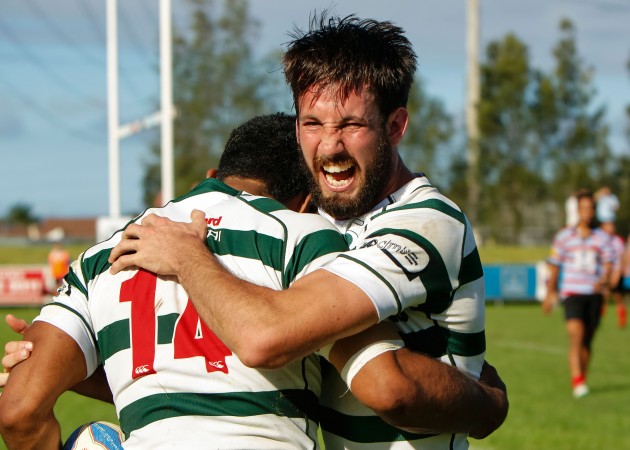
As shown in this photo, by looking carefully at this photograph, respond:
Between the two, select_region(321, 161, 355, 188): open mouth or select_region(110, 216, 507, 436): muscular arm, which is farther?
A: select_region(321, 161, 355, 188): open mouth

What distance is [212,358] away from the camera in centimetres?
290

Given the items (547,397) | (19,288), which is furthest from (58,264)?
(547,397)

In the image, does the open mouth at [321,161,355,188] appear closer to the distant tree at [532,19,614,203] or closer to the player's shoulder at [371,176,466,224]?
the player's shoulder at [371,176,466,224]

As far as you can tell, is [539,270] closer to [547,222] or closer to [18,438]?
[547,222]

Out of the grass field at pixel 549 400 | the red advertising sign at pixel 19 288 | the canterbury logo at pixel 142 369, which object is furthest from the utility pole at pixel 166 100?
the canterbury logo at pixel 142 369

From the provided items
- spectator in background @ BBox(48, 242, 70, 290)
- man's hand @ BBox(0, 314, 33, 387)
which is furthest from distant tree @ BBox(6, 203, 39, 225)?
man's hand @ BBox(0, 314, 33, 387)

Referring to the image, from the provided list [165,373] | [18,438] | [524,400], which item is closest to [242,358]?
[165,373]

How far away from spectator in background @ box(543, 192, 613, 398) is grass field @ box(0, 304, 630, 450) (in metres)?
0.46

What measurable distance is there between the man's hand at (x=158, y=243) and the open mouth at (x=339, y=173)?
426 mm

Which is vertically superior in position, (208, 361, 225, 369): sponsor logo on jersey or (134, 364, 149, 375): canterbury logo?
(208, 361, 225, 369): sponsor logo on jersey

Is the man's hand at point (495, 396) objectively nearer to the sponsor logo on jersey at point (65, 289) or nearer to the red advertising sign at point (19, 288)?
the sponsor logo on jersey at point (65, 289)

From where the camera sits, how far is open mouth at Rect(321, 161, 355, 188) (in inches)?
127

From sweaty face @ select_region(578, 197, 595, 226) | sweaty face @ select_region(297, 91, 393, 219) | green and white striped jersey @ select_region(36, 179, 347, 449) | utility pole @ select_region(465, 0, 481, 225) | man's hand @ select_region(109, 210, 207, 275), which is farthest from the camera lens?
utility pole @ select_region(465, 0, 481, 225)

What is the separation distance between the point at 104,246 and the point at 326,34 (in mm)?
983
